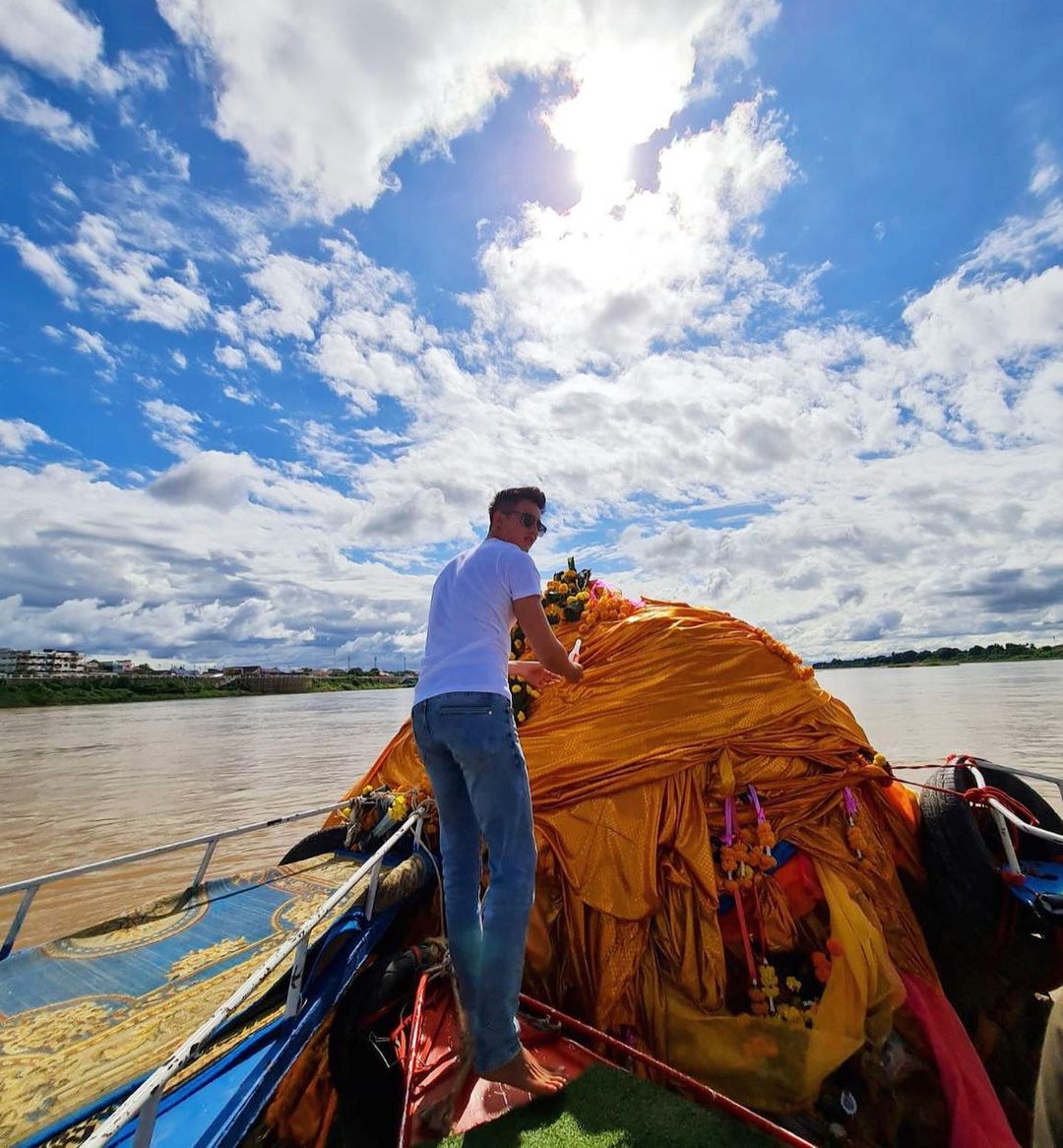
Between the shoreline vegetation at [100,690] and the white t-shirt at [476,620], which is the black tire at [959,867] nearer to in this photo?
the white t-shirt at [476,620]

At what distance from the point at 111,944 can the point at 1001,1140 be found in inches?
153

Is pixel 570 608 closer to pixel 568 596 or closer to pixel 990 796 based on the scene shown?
pixel 568 596

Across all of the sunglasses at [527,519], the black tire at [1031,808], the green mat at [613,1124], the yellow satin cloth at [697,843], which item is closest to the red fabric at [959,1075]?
the yellow satin cloth at [697,843]

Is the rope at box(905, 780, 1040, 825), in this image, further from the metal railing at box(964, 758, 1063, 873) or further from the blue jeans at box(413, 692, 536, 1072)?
the blue jeans at box(413, 692, 536, 1072)

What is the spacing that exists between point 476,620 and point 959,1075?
109 inches

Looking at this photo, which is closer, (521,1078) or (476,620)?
(521,1078)

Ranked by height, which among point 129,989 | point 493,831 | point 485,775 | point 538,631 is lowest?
point 129,989

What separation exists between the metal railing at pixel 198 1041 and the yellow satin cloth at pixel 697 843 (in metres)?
1.12

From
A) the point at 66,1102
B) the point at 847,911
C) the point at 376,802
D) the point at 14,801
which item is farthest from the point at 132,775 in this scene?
the point at 847,911

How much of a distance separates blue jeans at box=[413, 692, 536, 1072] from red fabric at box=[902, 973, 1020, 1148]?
1870mm

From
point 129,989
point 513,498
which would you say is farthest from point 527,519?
point 129,989

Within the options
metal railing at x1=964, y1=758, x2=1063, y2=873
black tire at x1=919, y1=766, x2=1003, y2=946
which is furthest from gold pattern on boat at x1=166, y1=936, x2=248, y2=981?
metal railing at x1=964, y1=758, x2=1063, y2=873

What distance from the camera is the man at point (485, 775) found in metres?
2.21

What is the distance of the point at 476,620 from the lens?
96.1 inches
